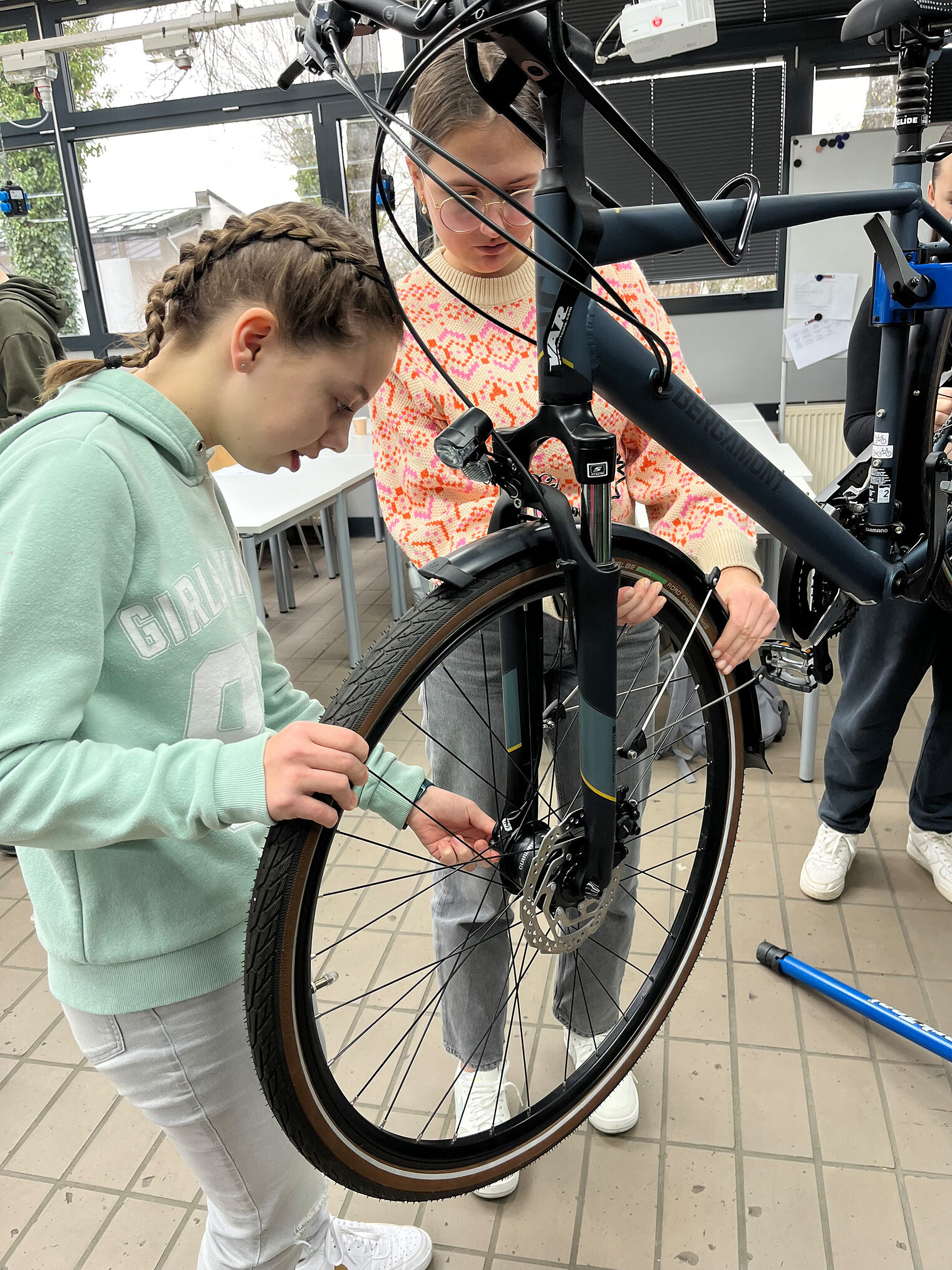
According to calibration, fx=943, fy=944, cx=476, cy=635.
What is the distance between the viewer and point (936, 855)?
2.13 m

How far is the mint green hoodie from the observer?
2.29ft

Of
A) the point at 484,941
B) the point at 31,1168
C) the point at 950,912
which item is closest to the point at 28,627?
the point at 484,941

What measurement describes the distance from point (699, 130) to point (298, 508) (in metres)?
2.88

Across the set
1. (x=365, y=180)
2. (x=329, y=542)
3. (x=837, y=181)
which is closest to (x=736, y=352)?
(x=837, y=181)

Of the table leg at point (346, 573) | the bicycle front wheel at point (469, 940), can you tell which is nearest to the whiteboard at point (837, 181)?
the table leg at point (346, 573)

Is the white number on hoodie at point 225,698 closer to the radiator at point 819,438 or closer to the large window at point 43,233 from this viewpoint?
the radiator at point 819,438

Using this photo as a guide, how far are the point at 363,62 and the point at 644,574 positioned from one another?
4.76 meters

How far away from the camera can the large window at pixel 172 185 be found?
16.6 ft

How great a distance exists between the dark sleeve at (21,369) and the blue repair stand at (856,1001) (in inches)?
103

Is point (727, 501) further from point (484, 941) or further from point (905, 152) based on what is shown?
point (484, 941)

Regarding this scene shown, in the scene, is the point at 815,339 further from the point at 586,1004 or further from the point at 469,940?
the point at 469,940

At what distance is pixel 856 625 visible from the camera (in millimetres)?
2016

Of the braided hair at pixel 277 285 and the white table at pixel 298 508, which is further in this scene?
the white table at pixel 298 508

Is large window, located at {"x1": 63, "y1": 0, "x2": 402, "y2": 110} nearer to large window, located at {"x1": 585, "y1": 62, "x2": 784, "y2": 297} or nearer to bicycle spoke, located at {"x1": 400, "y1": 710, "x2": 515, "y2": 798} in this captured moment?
large window, located at {"x1": 585, "y1": 62, "x2": 784, "y2": 297}
